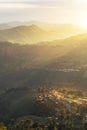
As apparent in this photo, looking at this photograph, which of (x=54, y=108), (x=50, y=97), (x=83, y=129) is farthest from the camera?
(x=50, y=97)

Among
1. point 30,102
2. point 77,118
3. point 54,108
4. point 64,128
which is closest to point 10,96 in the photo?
point 30,102

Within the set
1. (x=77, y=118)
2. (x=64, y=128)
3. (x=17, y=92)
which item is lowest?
(x=17, y=92)

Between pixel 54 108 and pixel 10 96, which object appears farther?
pixel 10 96

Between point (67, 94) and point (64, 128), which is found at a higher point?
point (64, 128)

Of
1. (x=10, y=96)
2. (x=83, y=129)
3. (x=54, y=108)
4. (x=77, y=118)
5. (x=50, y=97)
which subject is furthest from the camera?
(x=10, y=96)

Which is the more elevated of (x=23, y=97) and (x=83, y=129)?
(x=83, y=129)

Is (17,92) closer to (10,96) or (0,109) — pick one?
(10,96)

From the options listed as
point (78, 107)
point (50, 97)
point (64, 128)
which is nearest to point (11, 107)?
point (50, 97)

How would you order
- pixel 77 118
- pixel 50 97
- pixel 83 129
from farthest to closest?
pixel 50 97 → pixel 77 118 → pixel 83 129

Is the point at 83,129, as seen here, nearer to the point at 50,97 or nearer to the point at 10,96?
the point at 50,97
